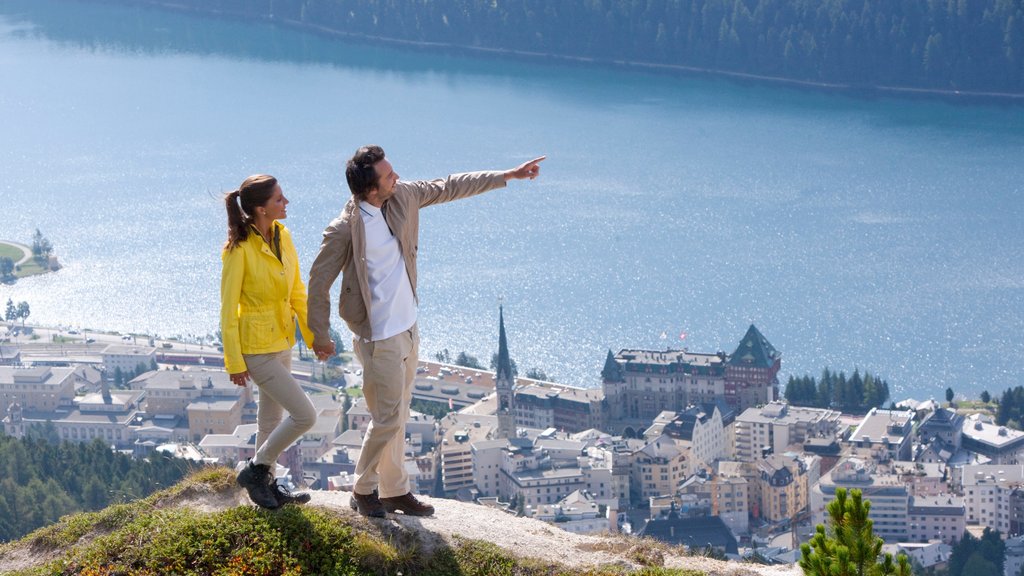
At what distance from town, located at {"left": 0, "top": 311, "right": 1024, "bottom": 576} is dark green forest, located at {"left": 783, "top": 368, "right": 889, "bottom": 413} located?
0.71ft

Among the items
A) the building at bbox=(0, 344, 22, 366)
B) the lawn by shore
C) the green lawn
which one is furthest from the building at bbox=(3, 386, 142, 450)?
the green lawn

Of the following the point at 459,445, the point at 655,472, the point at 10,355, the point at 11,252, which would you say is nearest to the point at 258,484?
the point at 655,472

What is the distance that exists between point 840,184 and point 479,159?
9145 mm

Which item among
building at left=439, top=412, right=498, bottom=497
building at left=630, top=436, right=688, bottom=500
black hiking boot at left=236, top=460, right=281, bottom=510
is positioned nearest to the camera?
black hiking boot at left=236, top=460, right=281, bottom=510

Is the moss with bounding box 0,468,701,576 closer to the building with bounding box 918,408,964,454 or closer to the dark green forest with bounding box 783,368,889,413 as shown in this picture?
the building with bounding box 918,408,964,454

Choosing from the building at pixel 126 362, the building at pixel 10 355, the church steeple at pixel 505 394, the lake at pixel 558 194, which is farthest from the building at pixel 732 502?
the building at pixel 10 355

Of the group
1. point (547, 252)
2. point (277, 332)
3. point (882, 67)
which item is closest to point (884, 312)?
point (547, 252)

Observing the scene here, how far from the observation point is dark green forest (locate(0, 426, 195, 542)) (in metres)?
16.8

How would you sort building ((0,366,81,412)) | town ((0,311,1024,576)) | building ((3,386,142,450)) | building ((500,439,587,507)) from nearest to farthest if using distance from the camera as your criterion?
1. town ((0,311,1024,576))
2. building ((500,439,587,507))
3. building ((3,386,142,450))
4. building ((0,366,81,412))

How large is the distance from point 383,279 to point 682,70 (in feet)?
163

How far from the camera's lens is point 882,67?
5119 cm

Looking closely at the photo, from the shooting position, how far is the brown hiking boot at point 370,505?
14.4 ft

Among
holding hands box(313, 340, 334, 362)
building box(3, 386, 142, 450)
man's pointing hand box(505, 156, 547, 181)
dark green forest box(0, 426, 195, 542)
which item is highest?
man's pointing hand box(505, 156, 547, 181)

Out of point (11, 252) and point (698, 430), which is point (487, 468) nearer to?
point (698, 430)
